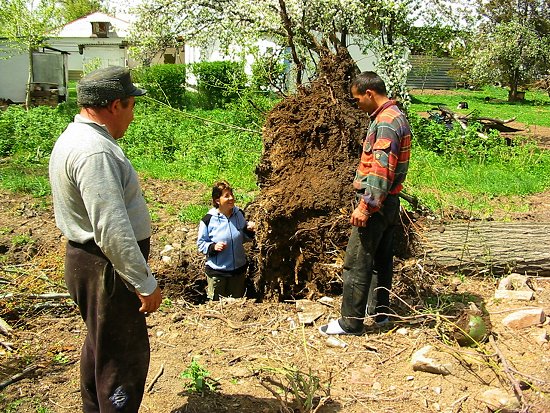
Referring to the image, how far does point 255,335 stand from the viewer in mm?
4766

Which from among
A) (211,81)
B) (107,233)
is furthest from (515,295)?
(211,81)

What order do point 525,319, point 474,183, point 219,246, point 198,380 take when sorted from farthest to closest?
1. point 474,183
2. point 219,246
3. point 525,319
4. point 198,380

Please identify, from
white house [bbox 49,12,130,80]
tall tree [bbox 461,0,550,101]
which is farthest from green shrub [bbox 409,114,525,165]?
white house [bbox 49,12,130,80]

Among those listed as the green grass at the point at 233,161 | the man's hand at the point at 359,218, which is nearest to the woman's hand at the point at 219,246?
the man's hand at the point at 359,218

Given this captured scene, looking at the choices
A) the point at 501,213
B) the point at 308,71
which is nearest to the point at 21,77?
the point at 308,71

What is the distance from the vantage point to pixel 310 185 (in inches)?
214

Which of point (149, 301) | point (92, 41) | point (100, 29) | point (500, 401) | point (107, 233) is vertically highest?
point (100, 29)

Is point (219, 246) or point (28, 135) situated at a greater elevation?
point (28, 135)

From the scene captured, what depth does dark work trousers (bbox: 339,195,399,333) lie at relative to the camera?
14.8ft

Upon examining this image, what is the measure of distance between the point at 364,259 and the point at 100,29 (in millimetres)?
41098

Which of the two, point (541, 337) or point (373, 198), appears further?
point (541, 337)

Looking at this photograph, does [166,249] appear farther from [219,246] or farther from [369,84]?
[369,84]

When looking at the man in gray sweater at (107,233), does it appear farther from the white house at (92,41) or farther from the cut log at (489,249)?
the white house at (92,41)

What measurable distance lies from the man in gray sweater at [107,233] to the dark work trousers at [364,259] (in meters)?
1.97
